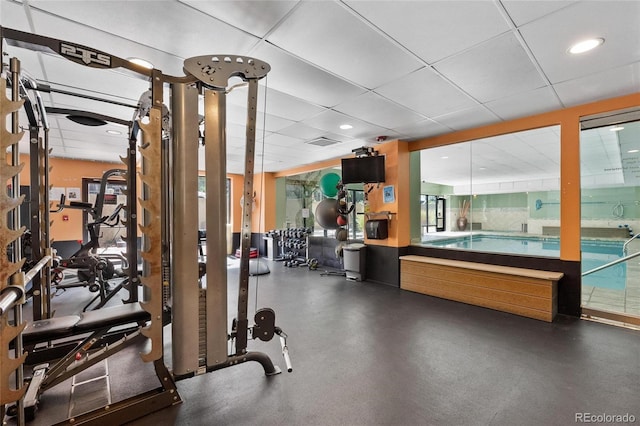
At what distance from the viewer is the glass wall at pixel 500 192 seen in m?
4.50

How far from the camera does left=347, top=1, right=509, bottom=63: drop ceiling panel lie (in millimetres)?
1824

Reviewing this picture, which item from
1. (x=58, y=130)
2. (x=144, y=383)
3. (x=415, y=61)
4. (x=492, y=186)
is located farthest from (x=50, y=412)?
(x=492, y=186)

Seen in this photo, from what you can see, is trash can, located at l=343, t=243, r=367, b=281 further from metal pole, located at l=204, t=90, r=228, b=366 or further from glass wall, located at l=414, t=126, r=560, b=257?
metal pole, located at l=204, t=90, r=228, b=366

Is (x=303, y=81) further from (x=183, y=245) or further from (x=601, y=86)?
(x=601, y=86)

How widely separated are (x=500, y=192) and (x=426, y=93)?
230 inches

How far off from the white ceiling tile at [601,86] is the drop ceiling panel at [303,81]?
2.25 meters

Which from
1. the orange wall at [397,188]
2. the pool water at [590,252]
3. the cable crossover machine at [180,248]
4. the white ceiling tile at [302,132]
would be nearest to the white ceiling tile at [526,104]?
the orange wall at [397,188]

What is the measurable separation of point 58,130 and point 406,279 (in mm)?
6306

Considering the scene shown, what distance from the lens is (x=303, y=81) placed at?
283 centimetres

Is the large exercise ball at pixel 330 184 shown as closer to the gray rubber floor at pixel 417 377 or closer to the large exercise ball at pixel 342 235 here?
the large exercise ball at pixel 342 235

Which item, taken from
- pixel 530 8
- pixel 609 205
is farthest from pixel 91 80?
pixel 609 205

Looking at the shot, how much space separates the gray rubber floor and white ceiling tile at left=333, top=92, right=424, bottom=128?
273cm

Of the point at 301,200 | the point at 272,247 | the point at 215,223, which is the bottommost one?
the point at 272,247

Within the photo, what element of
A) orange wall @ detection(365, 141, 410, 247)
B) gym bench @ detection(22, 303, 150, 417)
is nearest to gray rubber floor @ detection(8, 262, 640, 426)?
gym bench @ detection(22, 303, 150, 417)
